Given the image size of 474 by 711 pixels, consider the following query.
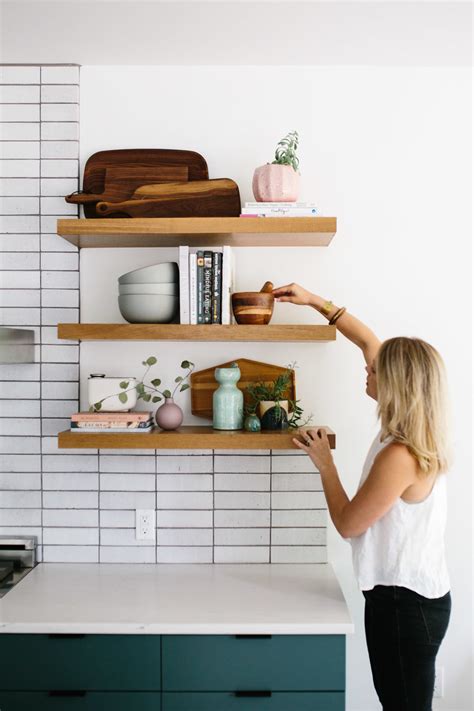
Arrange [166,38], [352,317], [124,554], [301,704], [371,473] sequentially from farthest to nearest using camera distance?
[124,554]
[352,317]
[166,38]
[301,704]
[371,473]

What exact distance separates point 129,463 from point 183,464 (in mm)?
196

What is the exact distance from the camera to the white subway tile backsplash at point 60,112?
2.34 metres

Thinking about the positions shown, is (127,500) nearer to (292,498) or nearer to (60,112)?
(292,498)

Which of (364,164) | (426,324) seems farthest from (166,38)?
(426,324)

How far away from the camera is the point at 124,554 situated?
2.33 meters

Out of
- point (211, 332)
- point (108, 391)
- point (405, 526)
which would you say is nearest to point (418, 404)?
point (405, 526)

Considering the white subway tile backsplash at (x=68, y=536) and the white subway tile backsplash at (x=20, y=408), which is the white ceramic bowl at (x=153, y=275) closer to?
the white subway tile backsplash at (x=20, y=408)

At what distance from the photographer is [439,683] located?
234cm

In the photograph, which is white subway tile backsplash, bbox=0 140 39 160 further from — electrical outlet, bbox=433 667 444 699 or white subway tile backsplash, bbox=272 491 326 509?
electrical outlet, bbox=433 667 444 699

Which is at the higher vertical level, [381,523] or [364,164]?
[364,164]

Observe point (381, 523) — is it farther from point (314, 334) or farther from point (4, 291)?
point (4, 291)

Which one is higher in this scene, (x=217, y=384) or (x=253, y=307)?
(x=253, y=307)

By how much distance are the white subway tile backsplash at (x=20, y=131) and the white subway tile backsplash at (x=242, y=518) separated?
1515 mm

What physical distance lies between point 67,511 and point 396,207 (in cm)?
162
